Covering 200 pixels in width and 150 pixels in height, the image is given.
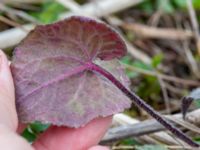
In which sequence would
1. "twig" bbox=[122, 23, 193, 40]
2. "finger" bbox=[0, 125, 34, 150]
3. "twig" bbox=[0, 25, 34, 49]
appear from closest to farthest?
"finger" bbox=[0, 125, 34, 150]
"twig" bbox=[0, 25, 34, 49]
"twig" bbox=[122, 23, 193, 40]

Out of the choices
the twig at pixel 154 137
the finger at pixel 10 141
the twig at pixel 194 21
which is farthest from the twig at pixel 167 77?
the finger at pixel 10 141

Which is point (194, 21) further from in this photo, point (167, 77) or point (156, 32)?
point (167, 77)

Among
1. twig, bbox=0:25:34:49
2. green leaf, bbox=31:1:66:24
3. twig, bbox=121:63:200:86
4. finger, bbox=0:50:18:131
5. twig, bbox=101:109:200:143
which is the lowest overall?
twig, bbox=121:63:200:86

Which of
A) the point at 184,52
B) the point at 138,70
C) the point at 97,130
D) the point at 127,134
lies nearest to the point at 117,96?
the point at 97,130

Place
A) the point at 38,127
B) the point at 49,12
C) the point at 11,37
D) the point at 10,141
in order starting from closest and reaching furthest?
the point at 10,141
the point at 38,127
the point at 11,37
the point at 49,12

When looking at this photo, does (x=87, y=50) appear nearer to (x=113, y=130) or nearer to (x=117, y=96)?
(x=117, y=96)

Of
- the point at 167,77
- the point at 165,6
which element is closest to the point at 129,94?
the point at 167,77

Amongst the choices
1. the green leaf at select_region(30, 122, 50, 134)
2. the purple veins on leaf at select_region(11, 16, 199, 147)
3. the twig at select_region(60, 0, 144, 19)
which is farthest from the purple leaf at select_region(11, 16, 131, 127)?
the twig at select_region(60, 0, 144, 19)

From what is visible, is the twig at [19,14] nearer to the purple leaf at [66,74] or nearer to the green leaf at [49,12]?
the green leaf at [49,12]

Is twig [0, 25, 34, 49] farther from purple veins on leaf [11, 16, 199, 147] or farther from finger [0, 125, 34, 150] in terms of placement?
finger [0, 125, 34, 150]
